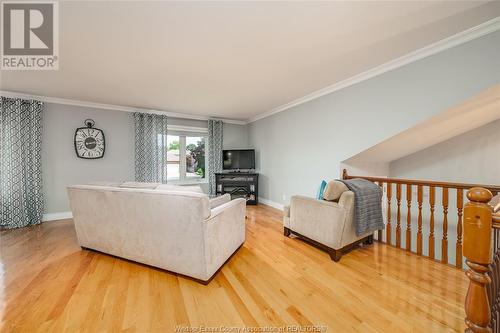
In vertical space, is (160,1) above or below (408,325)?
above

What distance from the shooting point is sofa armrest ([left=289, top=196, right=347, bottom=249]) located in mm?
2201

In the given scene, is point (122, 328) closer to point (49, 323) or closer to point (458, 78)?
point (49, 323)

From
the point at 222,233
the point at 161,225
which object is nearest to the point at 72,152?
the point at 161,225

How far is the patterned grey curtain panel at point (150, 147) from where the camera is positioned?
446 centimetres

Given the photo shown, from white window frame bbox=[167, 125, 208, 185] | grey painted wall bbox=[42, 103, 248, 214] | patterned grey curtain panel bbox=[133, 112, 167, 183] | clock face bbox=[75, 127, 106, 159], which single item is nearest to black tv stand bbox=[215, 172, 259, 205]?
white window frame bbox=[167, 125, 208, 185]

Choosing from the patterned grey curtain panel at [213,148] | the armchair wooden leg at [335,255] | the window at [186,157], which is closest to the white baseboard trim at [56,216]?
the window at [186,157]

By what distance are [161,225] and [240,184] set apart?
10.5 feet

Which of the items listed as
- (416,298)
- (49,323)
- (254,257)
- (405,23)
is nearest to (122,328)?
(49,323)

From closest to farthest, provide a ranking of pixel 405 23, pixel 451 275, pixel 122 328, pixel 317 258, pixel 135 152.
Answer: pixel 122 328 → pixel 405 23 → pixel 451 275 → pixel 317 258 → pixel 135 152

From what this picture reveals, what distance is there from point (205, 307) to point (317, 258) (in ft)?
4.41

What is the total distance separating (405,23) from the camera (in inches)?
68.5

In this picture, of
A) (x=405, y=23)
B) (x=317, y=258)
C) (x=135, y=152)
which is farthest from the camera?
(x=135, y=152)

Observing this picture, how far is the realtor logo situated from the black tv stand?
3.49 meters

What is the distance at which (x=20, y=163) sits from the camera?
3451 millimetres
